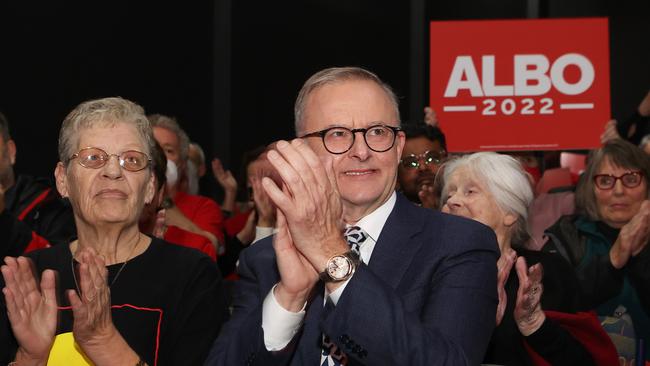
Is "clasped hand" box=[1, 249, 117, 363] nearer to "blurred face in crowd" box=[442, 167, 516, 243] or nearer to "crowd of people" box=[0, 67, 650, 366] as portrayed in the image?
"crowd of people" box=[0, 67, 650, 366]

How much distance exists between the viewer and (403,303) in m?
2.23

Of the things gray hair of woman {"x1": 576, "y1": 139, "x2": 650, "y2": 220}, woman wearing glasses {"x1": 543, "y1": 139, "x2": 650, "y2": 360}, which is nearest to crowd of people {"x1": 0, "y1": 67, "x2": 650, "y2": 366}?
woman wearing glasses {"x1": 543, "y1": 139, "x2": 650, "y2": 360}

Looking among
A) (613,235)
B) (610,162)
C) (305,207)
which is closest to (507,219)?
(613,235)

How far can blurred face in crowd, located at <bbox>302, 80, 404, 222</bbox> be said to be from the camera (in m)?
2.49

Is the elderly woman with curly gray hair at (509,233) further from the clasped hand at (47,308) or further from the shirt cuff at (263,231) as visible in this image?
the clasped hand at (47,308)

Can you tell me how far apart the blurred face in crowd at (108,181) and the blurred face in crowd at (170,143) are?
2267mm

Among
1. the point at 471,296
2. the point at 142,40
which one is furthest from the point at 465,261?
the point at 142,40

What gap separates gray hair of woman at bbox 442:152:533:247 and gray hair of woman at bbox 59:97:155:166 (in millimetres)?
1394

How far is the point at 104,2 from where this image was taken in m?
6.86

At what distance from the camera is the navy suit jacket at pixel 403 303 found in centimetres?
210

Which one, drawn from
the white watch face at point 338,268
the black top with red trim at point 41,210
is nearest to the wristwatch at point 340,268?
the white watch face at point 338,268

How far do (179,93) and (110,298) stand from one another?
5117 mm

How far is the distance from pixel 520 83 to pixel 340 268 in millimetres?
3173

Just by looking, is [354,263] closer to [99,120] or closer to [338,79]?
[338,79]
